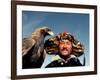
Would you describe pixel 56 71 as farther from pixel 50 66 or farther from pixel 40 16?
pixel 40 16

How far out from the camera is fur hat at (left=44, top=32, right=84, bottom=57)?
1968mm

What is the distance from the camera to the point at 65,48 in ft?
6.62

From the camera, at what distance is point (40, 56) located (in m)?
1.94

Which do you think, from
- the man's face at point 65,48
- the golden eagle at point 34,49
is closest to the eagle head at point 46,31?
the golden eagle at point 34,49

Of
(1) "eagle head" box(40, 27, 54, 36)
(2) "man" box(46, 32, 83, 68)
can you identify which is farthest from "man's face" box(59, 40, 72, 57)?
(1) "eagle head" box(40, 27, 54, 36)

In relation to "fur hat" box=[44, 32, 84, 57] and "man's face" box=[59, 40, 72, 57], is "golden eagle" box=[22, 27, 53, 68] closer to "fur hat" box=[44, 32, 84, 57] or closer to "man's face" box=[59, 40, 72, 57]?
"fur hat" box=[44, 32, 84, 57]

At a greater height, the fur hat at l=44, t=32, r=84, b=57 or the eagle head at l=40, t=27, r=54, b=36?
the eagle head at l=40, t=27, r=54, b=36

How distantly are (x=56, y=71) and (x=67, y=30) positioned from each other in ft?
1.26

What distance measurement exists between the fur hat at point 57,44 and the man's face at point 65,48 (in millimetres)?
30

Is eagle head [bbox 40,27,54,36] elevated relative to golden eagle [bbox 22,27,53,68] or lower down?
elevated

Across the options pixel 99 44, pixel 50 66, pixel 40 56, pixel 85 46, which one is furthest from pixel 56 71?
pixel 99 44

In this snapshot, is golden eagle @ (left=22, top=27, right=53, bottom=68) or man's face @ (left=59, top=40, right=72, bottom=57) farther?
man's face @ (left=59, top=40, right=72, bottom=57)

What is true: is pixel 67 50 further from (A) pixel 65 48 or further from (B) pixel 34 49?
(B) pixel 34 49

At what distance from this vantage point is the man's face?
2.01 meters
